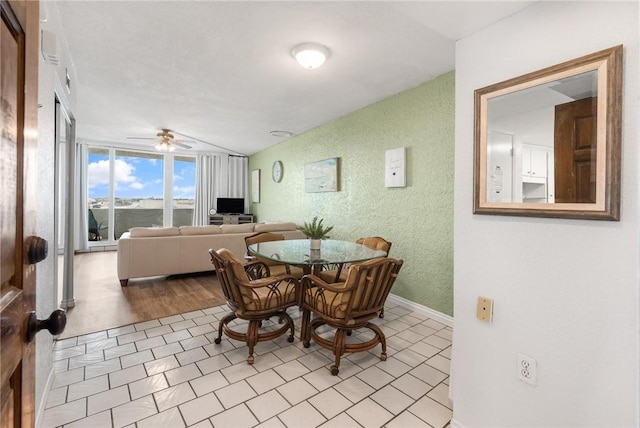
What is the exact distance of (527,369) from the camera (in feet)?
4.10

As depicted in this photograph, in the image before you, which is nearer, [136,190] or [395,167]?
[395,167]

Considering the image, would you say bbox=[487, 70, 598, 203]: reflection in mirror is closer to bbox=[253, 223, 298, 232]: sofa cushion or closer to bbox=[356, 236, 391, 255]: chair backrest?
bbox=[356, 236, 391, 255]: chair backrest

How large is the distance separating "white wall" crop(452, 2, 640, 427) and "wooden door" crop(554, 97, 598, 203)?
0.09 metres

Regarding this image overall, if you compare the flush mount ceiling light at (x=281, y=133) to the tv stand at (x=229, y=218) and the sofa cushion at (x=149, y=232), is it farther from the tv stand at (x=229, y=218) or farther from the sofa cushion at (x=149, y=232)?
the tv stand at (x=229, y=218)

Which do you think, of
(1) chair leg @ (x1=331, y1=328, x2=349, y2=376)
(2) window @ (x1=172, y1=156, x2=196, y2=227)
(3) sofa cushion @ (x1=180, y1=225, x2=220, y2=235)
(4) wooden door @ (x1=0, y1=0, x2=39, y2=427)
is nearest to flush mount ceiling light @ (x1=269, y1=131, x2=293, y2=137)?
(3) sofa cushion @ (x1=180, y1=225, x2=220, y2=235)

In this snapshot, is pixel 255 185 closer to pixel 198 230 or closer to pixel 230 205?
pixel 230 205

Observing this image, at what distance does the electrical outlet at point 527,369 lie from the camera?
48.4 inches

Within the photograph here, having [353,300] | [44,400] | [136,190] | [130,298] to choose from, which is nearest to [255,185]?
[136,190]

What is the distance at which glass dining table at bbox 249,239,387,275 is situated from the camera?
229 centimetres

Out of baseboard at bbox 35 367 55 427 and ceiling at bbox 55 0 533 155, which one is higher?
ceiling at bbox 55 0 533 155

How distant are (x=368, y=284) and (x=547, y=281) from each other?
1027 millimetres

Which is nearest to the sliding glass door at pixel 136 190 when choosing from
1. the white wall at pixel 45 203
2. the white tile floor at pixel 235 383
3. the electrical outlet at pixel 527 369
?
the white tile floor at pixel 235 383

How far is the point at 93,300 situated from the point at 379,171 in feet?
12.3

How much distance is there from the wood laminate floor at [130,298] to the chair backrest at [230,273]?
125 cm
